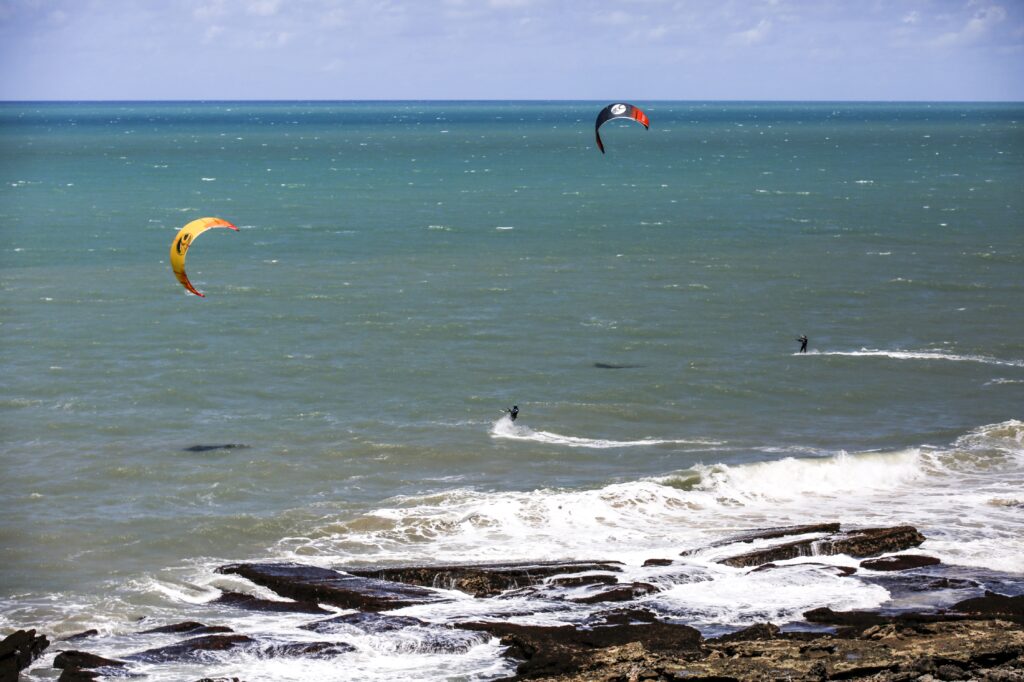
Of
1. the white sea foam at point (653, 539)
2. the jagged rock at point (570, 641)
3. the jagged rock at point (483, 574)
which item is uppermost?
the jagged rock at point (570, 641)

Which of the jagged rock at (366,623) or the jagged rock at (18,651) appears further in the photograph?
the jagged rock at (366,623)

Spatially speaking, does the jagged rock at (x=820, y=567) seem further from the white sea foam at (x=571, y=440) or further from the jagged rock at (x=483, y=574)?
the white sea foam at (x=571, y=440)

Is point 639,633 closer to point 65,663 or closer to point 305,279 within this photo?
point 65,663

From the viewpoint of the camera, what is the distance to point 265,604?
25000 millimetres

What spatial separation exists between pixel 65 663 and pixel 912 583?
15593 mm

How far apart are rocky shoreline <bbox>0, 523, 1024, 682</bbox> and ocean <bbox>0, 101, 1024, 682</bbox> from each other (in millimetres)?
511

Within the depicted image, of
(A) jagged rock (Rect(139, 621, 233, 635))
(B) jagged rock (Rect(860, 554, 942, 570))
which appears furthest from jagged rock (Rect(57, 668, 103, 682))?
(B) jagged rock (Rect(860, 554, 942, 570))

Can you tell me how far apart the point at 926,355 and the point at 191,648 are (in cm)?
3463

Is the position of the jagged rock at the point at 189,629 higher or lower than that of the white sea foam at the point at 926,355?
lower

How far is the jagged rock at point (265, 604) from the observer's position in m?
24.5

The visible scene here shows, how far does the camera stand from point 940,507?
31.5 meters

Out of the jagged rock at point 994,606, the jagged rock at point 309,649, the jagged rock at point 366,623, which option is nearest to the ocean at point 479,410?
the jagged rock at point 309,649

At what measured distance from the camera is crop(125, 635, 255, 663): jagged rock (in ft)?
72.5

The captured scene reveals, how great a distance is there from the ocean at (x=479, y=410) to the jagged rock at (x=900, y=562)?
3.75 ft
